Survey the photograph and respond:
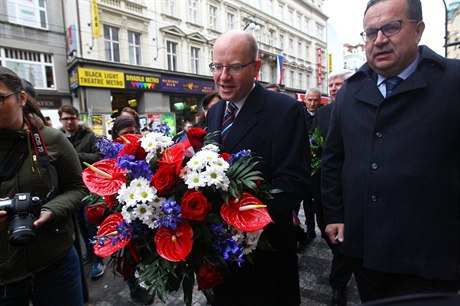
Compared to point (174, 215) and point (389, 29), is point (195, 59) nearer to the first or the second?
point (389, 29)

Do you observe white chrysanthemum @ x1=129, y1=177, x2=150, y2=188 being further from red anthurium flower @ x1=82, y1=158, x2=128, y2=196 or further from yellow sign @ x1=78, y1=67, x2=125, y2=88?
yellow sign @ x1=78, y1=67, x2=125, y2=88

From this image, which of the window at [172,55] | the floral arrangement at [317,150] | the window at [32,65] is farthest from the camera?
the window at [172,55]

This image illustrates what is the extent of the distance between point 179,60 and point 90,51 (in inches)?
207

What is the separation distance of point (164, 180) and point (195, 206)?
0.16 meters

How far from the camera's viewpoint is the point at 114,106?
50.8 ft

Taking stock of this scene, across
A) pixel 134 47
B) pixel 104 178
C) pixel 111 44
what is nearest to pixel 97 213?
pixel 104 178

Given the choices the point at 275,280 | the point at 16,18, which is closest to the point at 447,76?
the point at 275,280

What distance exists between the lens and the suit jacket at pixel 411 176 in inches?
54.6

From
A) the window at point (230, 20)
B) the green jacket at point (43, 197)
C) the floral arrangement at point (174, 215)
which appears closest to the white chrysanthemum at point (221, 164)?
the floral arrangement at point (174, 215)

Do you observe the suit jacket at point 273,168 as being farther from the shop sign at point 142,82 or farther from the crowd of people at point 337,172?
the shop sign at point 142,82

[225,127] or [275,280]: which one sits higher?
[225,127]

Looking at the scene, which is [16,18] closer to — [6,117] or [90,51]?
[90,51]

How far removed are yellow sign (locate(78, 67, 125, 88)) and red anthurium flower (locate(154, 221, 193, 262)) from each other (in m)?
14.0

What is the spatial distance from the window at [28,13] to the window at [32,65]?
129 centimetres
